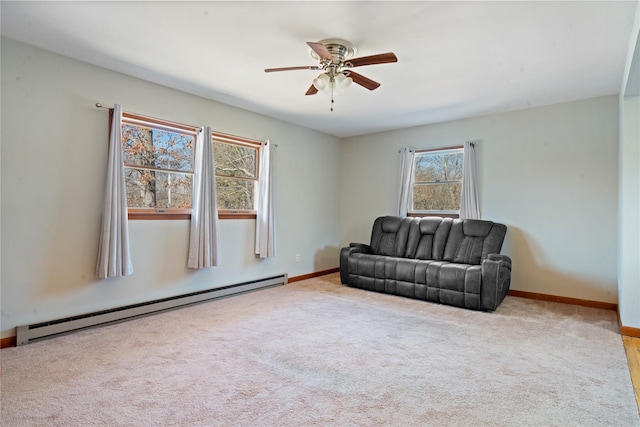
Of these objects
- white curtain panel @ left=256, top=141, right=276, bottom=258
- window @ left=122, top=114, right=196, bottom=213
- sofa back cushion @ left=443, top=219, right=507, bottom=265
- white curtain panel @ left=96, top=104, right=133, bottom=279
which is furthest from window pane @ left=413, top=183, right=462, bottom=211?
white curtain panel @ left=96, top=104, right=133, bottom=279

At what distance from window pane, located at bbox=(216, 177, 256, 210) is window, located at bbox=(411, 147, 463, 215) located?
2.62 metres

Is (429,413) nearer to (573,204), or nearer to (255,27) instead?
(255,27)

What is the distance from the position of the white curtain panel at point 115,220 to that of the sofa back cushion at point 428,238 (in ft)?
12.0

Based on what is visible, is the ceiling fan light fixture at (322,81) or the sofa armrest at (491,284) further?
the sofa armrest at (491,284)

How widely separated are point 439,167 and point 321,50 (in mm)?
3468

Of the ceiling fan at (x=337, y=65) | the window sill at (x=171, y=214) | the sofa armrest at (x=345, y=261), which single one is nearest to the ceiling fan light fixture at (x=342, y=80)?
the ceiling fan at (x=337, y=65)

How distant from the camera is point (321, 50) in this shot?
2.49m

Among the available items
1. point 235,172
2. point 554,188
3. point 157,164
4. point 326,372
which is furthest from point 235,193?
point 554,188

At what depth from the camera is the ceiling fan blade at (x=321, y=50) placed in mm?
2395

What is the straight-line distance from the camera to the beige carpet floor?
1.88m

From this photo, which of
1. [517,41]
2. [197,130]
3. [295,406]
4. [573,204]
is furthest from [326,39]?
[573,204]

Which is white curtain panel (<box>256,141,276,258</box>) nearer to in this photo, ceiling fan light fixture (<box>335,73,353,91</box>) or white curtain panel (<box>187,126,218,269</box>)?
white curtain panel (<box>187,126,218,269</box>)

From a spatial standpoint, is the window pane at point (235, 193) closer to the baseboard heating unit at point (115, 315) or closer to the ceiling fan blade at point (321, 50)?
the baseboard heating unit at point (115, 315)

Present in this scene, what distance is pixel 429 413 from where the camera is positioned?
1899 millimetres
